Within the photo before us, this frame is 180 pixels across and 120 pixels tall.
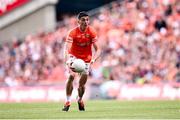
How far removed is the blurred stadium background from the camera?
31422 mm

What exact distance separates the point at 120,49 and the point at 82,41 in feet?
43.9

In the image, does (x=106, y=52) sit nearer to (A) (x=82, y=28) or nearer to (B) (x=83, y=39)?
(B) (x=83, y=39)

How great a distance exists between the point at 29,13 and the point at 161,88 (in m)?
10.8

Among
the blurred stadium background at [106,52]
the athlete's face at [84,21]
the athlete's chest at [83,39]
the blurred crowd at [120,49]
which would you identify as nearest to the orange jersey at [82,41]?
the athlete's chest at [83,39]

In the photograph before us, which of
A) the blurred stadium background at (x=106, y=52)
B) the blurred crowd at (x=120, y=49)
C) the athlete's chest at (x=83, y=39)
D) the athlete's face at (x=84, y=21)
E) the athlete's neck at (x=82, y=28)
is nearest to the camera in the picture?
the athlete's face at (x=84, y=21)

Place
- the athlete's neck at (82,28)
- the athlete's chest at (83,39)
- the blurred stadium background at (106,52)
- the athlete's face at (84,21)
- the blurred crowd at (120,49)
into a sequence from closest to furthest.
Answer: the athlete's face at (84,21)
the athlete's neck at (82,28)
the athlete's chest at (83,39)
the blurred stadium background at (106,52)
the blurred crowd at (120,49)

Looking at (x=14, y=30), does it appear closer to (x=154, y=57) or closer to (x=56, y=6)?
(x=56, y=6)

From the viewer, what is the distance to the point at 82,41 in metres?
19.8

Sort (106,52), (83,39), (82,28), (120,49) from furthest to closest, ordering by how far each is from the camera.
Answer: (106,52)
(120,49)
(83,39)
(82,28)

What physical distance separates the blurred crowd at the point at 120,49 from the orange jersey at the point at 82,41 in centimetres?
1110

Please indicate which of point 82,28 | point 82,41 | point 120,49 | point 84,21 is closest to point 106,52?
point 120,49

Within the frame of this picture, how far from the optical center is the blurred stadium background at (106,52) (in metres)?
31.4

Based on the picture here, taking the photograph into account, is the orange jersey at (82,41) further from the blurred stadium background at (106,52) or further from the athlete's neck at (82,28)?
the blurred stadium background at (106,52)

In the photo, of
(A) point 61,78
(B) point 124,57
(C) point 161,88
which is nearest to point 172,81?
(C) point 161,88
